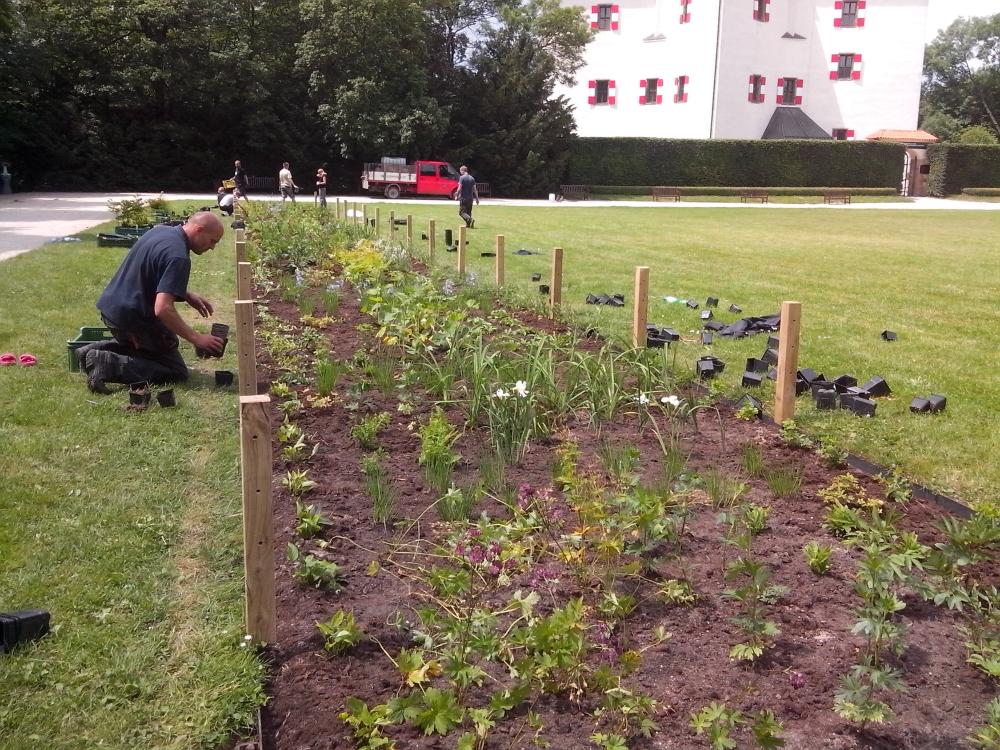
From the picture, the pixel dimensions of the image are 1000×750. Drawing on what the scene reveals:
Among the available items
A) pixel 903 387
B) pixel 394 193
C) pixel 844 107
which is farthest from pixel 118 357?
pixel 844 107

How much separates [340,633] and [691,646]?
115 cm

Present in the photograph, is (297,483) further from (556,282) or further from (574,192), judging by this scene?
(574,192)

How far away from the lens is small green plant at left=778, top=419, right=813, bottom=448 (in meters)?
4.86

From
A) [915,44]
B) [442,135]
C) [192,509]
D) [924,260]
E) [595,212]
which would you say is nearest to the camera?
[192,509]

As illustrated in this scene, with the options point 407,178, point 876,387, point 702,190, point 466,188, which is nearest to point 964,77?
point 702,190

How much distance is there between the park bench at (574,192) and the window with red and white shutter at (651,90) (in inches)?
273

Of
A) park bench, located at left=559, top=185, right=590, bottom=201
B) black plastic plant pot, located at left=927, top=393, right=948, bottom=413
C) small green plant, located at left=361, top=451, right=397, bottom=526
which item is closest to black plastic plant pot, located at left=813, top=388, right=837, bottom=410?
black plastic plant pot, located at left=927, top=393, right=948, bottom=413

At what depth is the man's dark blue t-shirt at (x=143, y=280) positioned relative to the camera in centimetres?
595

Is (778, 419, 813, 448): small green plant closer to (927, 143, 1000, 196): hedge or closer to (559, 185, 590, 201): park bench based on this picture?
(559, 185, 590, 201): park bench

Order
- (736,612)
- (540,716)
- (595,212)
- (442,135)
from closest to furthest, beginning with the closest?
(540,716) < (736,612) < (595,212) < (442,135)

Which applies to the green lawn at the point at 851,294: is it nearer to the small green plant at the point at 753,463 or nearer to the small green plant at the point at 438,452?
the small green plant at the point at 753,463

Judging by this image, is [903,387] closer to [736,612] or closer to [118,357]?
[736,612]

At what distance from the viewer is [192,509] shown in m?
4.25

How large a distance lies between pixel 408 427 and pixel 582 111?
145ft
